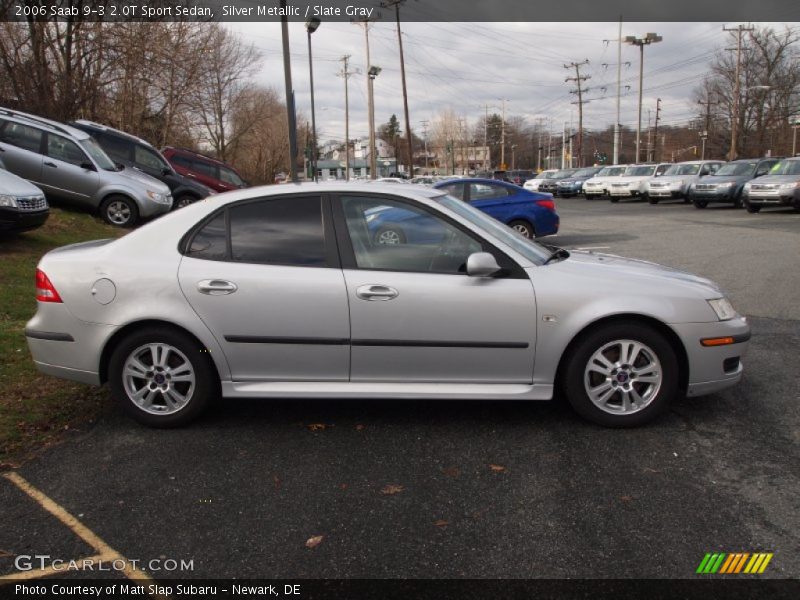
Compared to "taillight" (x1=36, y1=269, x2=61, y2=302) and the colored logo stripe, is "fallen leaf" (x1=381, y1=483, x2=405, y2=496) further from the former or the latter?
"taillight" (x1=36, y1=269, x2=61, y2=302)

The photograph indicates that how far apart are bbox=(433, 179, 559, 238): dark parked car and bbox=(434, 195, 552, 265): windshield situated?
27.6ft

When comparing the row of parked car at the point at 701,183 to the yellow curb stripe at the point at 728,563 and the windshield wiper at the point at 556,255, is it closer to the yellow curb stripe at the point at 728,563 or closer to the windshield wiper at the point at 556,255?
the windshield wiper at the point at 556,255

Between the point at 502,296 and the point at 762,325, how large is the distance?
4.10m

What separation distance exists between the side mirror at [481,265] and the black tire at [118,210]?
1229 centimetres

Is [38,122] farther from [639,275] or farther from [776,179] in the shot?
[776,179]

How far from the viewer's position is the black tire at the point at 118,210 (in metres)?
14.4

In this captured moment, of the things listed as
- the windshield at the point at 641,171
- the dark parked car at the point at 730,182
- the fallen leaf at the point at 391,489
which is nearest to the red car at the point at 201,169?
the dark parked car at the point at 730,182

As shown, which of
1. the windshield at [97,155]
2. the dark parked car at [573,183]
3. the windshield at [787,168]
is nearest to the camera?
the windshield at [97,155]

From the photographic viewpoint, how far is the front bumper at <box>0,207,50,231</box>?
32.0 feet

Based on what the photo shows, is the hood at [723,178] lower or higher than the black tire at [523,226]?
higher

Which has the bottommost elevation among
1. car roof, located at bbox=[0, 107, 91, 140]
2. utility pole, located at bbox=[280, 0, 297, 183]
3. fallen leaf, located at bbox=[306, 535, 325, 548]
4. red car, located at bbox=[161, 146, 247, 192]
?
fallen leaf, located at bbox=[306, 535, 325, 548]

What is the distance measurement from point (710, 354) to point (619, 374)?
59 centimetres

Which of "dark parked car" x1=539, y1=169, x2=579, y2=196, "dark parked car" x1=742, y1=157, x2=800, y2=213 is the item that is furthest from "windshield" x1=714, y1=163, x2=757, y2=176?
"dark parked car" x1=539, y1=169, x2=579, y2=196

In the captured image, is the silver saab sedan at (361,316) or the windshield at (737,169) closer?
the silver saab sedan at (361,316)
